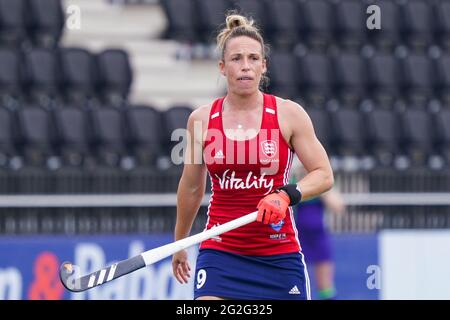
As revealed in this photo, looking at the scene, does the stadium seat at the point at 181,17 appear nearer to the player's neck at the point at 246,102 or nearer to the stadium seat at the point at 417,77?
the stadium seat at the point at 417,77

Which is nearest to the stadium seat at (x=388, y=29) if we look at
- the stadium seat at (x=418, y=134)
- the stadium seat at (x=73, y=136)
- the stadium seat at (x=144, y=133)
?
the stadium seat at (x=418, y=134)

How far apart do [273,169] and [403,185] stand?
6923 millimetres

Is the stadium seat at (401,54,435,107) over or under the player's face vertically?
over

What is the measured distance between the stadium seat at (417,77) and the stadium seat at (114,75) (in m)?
3.70

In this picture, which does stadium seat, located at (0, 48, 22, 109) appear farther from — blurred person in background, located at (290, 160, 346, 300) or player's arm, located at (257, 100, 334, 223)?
player's arm, located at (257, 100, 334, 223)

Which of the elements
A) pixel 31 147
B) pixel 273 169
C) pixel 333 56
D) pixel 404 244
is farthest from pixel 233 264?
pixel 333 56

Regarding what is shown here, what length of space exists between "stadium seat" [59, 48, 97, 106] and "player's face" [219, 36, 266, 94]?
8.22 meters

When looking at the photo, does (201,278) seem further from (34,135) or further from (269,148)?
(34,135)

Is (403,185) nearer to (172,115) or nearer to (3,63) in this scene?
(172,115)

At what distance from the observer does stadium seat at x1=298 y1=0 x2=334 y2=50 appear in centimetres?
1762

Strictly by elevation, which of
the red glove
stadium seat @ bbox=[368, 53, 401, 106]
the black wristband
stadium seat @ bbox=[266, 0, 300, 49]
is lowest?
the red glove

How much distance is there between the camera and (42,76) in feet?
50.8

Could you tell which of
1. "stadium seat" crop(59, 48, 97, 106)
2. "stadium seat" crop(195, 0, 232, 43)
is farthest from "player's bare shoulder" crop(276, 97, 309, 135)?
"stadium seat" crop(195, 0, 232, 43)

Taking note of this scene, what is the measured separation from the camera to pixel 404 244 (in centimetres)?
1339
